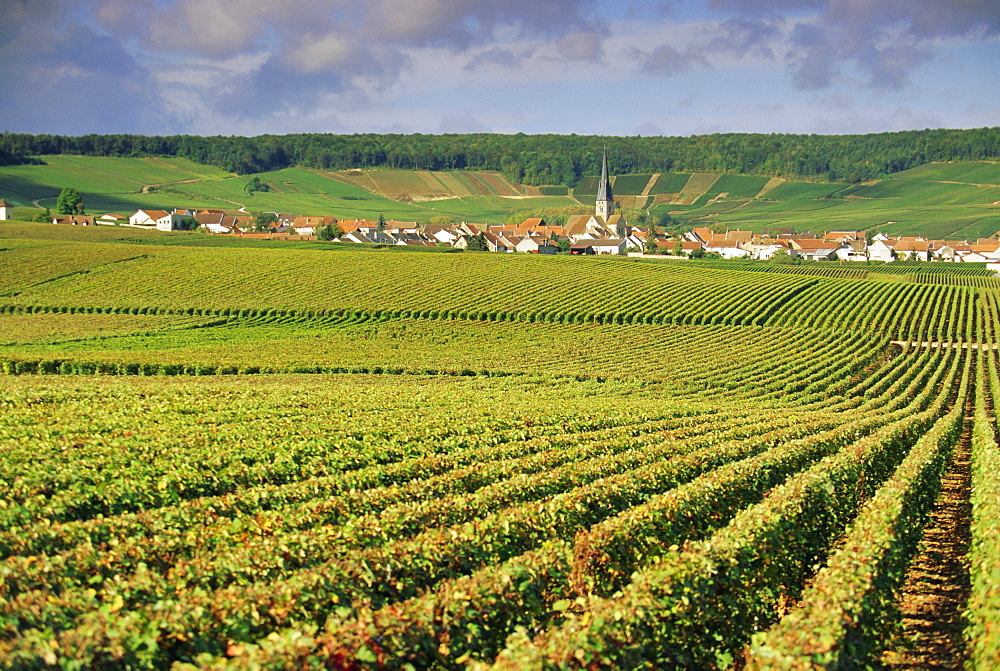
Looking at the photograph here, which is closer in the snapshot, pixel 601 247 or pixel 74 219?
pixel 74 219

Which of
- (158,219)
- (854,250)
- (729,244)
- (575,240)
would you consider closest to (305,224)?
(158,219)

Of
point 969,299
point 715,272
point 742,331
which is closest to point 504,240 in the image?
point 715,272

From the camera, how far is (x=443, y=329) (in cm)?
5319

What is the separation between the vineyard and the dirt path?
0.08 m

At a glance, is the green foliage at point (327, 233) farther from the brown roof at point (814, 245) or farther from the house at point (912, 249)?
the house at point (912, 249)

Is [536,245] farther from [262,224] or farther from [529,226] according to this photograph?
[262,224]

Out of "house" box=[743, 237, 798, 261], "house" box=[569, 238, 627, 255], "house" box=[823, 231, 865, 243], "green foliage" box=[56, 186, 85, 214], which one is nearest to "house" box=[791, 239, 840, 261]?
"house" box=[743, 237, 798, 261]

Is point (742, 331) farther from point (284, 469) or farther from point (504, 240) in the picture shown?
point (504, 240)

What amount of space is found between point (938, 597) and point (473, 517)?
22.9ft

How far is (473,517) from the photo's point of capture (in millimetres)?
12344

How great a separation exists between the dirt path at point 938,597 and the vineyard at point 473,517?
0.25 ft

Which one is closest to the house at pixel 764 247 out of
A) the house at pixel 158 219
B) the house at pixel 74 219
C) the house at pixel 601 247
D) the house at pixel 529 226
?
the house at pixel 601 247

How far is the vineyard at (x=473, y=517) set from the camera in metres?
8.20

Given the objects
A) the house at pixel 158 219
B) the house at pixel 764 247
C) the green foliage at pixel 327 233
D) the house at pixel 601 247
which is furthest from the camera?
the house at pixel 764 247
